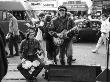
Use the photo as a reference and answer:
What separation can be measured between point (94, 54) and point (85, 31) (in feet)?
12.9

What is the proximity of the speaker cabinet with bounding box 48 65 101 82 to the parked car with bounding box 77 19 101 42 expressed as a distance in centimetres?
976

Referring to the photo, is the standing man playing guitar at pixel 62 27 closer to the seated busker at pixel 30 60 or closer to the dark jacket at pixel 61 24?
the dark jacket at pixel 61 24

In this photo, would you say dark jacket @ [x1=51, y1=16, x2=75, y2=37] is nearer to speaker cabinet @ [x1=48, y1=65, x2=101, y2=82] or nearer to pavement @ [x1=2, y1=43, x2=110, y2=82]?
pavement @ [x1=2, y1=43, x2=110, y2=82]

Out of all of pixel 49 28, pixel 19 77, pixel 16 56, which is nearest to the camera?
pixel 19 77

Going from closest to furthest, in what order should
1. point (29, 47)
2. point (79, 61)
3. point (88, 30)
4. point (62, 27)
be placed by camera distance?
1. point (29, 47)
2. point (62, 27)
3. point (79, 61)
4. point (88, 30)

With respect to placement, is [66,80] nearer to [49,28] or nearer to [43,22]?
→ [49,28]

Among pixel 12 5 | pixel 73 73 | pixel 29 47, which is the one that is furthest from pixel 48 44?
pixel 12 5

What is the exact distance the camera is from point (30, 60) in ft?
25.2

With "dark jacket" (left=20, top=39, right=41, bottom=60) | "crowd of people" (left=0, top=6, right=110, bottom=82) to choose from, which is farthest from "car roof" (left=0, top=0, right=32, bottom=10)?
"dark jacket" (left=20, top=39, right=41, bottom=60)

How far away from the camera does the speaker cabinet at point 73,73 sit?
6793mm

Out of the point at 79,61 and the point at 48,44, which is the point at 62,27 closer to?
the point at 48,44

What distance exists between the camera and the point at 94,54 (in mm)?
13023

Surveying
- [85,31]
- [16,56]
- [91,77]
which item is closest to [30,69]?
[91,77]

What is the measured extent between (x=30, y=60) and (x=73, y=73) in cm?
130
